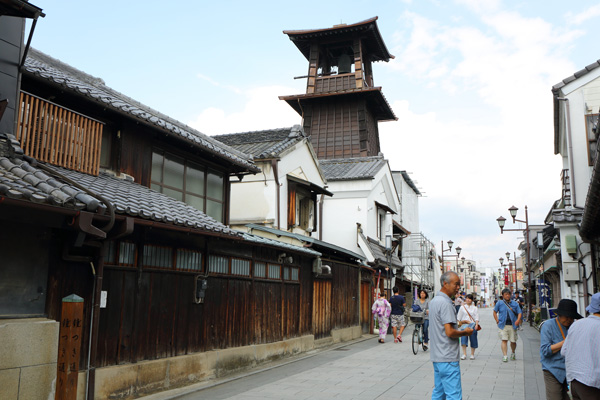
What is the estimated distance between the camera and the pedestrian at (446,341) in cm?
655

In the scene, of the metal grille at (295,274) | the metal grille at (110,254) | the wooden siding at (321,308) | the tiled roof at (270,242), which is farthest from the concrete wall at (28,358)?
the wooden siding at (321,308)

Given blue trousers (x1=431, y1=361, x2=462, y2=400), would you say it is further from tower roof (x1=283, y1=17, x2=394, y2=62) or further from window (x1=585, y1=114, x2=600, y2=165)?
tower roof (x1=283, y1=17, x2=394, y2=62)

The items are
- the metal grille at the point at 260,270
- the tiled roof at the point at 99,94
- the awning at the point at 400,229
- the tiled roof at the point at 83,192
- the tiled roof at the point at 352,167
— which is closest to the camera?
the tiled roof at the point at 83,192

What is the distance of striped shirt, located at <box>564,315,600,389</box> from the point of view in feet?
17.3

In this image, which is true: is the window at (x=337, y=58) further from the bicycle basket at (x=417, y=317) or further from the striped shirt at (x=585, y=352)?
the striped shirt at (x=585, y=352)

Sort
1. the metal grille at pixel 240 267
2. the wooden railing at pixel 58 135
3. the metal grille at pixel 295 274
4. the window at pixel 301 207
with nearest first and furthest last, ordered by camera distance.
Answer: the wooden railing at pixel 58 135 → the metal grille at pixel 240 267 → the metal grille at pixel 295 274 → the window at pixel 301 207

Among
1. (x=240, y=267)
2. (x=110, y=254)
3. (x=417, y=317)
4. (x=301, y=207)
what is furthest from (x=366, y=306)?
(x=110, y=254)

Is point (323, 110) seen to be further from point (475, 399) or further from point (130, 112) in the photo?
point (475, 399)

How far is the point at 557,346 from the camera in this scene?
253 inches

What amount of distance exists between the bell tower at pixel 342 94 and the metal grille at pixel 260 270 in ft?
68.5

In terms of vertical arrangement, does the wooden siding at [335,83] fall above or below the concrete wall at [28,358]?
above

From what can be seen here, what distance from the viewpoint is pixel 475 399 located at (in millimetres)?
9555

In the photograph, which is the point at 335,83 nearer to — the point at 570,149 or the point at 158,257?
the point at 570,149

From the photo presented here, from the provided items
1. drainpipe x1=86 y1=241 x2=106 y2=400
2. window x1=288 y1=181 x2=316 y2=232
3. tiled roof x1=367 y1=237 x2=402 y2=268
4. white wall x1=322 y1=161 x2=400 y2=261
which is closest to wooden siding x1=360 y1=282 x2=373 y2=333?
tiled roof x1=367 y1=237 x2=402 y2=268
